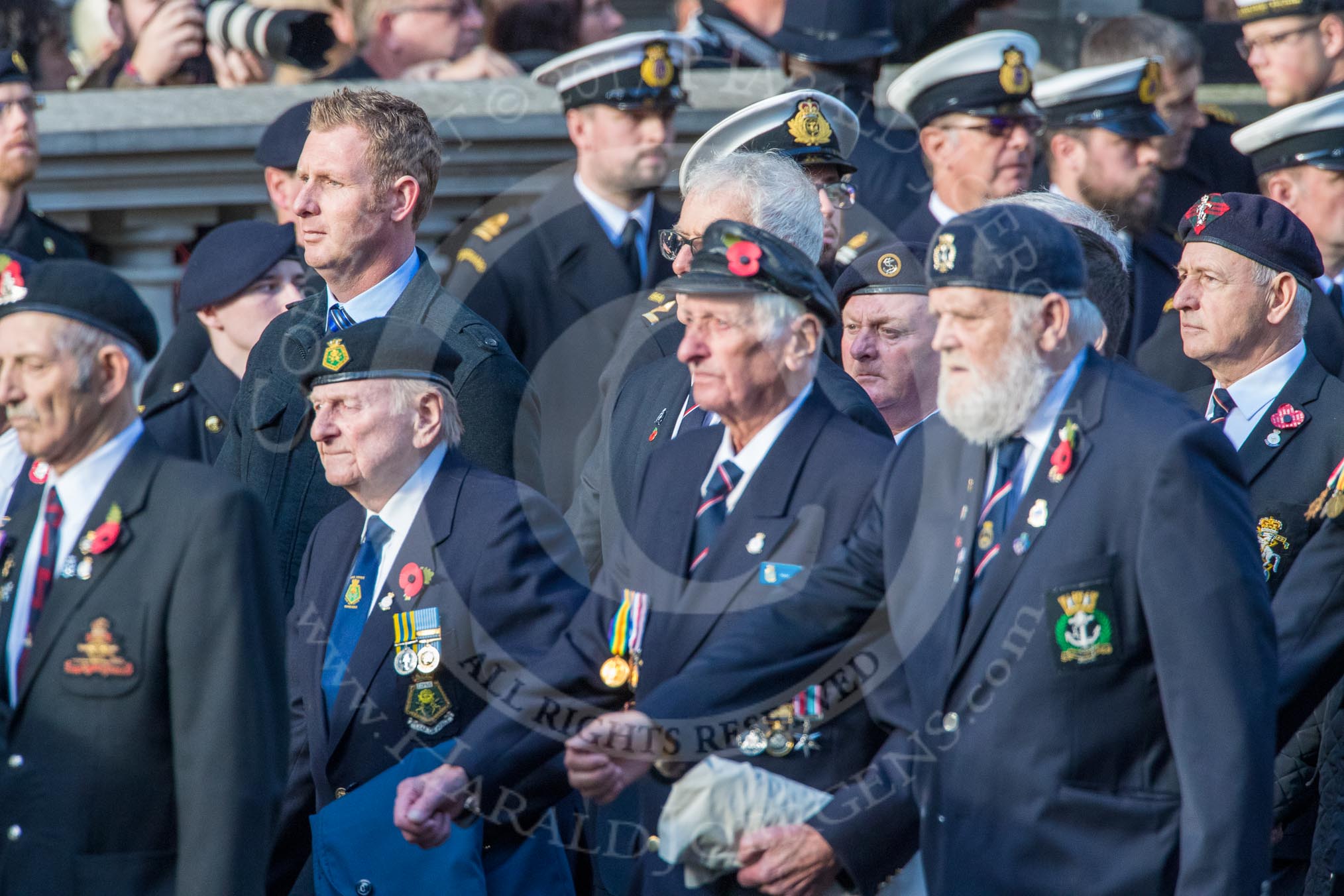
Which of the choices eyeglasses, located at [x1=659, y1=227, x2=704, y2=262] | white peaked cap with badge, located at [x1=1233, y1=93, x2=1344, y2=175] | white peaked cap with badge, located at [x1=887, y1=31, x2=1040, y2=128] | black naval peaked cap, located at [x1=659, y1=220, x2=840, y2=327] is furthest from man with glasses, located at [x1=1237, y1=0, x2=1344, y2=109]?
black naval peaked cap, located at [x1=659, y1=220, x2=840, y2=327]

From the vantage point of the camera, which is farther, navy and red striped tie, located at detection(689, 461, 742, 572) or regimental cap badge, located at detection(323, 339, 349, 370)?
regimental cap badge, located at detection(323, 339, 349, 370)

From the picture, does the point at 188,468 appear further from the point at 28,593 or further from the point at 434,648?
the point at 434,648

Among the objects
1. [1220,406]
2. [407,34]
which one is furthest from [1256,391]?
[407,34]

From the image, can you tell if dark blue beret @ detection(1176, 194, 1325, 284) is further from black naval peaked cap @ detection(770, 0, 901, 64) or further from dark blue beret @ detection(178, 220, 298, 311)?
dark blue beret @ detection(178, 220, 298, 311)

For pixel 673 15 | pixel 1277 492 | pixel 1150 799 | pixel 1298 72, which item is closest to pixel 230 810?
pixel 1150 799

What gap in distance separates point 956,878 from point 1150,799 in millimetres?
426

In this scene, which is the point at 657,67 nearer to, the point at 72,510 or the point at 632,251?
the point at 632,251

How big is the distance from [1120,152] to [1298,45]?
119cm

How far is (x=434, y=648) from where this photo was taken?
4.64 m

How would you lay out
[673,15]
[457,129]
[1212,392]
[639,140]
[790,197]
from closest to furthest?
[790,197] < [1212,392] < [639,140] < [457,129] < [673,15]

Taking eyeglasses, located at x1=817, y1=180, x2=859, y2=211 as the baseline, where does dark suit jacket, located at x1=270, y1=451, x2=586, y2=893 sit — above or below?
below

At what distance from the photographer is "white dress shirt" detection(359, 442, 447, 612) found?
475 cm

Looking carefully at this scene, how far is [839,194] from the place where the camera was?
5938 mm

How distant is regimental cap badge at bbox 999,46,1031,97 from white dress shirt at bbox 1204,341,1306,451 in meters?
2.27
